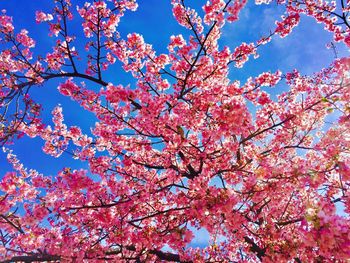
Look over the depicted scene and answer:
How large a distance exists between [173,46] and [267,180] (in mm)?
6477

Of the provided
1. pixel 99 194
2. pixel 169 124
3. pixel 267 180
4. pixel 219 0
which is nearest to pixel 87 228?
pixel 99 194

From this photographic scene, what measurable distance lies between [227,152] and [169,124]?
94.3 inches

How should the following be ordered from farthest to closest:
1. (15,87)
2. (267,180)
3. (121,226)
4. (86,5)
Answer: (86,5), (121,226), (15,87), (267,180)

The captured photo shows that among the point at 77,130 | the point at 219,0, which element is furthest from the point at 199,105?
the point at 77,130

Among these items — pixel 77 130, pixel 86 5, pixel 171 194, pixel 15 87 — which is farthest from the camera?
pixel 77 130

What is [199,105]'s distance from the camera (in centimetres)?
995

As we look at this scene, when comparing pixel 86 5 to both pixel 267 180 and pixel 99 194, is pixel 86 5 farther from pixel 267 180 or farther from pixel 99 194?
pixel 267 180

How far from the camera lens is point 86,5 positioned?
1166cm

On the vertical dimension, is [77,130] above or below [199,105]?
above

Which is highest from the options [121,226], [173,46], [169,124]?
[173,46]

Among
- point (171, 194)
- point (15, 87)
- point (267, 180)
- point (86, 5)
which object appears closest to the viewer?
point (267, 180)

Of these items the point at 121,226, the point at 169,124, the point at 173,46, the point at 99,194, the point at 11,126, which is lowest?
the point at 121,226

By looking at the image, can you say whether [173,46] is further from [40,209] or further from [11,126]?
[40,209]

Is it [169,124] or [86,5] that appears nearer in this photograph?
[169,124]
